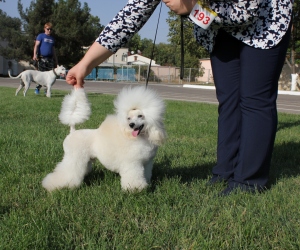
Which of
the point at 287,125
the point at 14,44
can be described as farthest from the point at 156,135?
the point at 14,44

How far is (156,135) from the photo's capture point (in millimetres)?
2738

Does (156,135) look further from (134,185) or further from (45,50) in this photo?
(45,50)

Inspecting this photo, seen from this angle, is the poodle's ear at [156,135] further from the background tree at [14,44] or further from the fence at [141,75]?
the background tree at [14,44]

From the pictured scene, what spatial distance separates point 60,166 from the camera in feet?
9.86

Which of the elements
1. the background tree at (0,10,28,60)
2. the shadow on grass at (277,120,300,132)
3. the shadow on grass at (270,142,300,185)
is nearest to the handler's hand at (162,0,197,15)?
the shadow on grass at (270,142,300,185)

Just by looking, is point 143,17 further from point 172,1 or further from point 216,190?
point 216,190

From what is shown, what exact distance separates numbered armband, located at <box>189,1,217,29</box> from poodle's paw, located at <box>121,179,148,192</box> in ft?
3.81

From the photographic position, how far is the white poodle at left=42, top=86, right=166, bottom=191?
2.72 metres

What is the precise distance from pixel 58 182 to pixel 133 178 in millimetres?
599

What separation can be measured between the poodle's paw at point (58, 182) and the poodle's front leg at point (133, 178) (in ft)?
1.34

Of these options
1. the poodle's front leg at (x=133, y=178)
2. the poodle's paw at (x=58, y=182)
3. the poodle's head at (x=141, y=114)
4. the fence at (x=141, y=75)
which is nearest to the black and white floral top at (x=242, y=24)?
the poodle's head at (x=141, y=114)

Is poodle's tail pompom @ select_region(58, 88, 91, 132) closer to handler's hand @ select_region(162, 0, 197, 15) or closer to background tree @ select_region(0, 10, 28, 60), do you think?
handler's hand @ select_region(162, 0, 197, 15)

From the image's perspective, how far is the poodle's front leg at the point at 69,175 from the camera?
2.88 m

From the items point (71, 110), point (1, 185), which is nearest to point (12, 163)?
point (1, 185)
